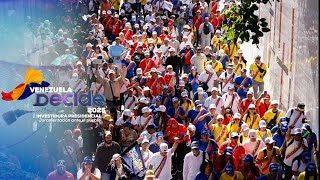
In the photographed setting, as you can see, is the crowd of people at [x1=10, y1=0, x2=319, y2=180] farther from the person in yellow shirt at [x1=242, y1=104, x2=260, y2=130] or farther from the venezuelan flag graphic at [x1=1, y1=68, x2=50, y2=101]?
the venezuelan flag graphic at [x1=1, y1=68, x2=50, y2=101]

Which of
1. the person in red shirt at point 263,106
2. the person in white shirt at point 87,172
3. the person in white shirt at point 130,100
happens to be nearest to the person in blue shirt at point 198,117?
the person in red shirt at point 263,106

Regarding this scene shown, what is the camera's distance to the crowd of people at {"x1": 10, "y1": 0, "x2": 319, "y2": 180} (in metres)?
20.3

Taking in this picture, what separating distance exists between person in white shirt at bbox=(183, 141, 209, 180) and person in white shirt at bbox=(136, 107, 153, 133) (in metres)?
2.71

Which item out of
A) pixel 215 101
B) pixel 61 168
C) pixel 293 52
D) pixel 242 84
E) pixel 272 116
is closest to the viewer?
pixel 61 168

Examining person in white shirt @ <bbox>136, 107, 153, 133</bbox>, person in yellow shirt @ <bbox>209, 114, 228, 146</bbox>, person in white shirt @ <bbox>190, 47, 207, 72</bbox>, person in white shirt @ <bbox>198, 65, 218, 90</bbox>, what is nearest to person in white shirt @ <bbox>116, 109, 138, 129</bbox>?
person in white shirt @ <bbox>136, 107, 153, 133</bbox>

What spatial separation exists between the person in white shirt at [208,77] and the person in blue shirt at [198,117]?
2.73m

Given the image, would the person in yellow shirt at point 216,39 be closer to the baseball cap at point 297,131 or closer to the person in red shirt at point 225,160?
the baseball cap at point 297,131

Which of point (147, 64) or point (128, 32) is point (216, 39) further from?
point (147, 64)

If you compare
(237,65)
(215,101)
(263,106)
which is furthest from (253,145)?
(237,65)

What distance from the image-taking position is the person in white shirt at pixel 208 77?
87.8 feet

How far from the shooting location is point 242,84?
85.0 ft

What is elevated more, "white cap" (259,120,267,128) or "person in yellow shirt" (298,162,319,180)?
"white cap" (259,120,267,128)

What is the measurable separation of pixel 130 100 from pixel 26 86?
2.90m

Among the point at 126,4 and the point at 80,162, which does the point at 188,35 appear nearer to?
the point at 126,4
